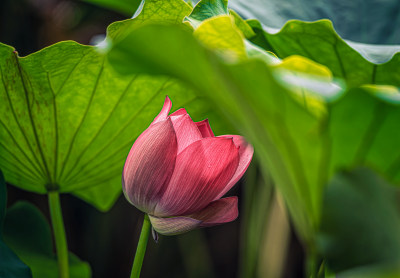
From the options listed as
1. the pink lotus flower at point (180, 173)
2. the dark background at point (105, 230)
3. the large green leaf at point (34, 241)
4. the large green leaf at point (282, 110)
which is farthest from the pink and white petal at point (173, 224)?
the dark background at point (105, 230)

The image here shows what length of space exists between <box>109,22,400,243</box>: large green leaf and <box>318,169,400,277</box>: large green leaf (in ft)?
0.06

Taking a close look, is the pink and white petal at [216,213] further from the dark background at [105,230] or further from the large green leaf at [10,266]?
the dark background at [105,230]

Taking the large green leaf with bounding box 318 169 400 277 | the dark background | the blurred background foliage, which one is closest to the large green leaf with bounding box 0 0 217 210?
the blurred background foliage

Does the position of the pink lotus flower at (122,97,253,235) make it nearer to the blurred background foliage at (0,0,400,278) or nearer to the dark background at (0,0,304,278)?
the blurred background foliage at (0,0,400,278)

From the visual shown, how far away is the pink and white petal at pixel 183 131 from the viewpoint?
340 millimetres

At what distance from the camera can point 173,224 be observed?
13.5 inches

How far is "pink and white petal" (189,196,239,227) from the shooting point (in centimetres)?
35

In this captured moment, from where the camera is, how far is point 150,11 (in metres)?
0.38

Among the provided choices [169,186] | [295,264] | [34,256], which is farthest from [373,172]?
[295,264]

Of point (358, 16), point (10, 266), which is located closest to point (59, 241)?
point (10, 266)

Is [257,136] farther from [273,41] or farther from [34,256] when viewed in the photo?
[34,256]

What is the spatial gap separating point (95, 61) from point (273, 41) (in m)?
0.18

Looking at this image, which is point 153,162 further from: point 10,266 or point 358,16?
point 358,16

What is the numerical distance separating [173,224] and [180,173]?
0.04m
